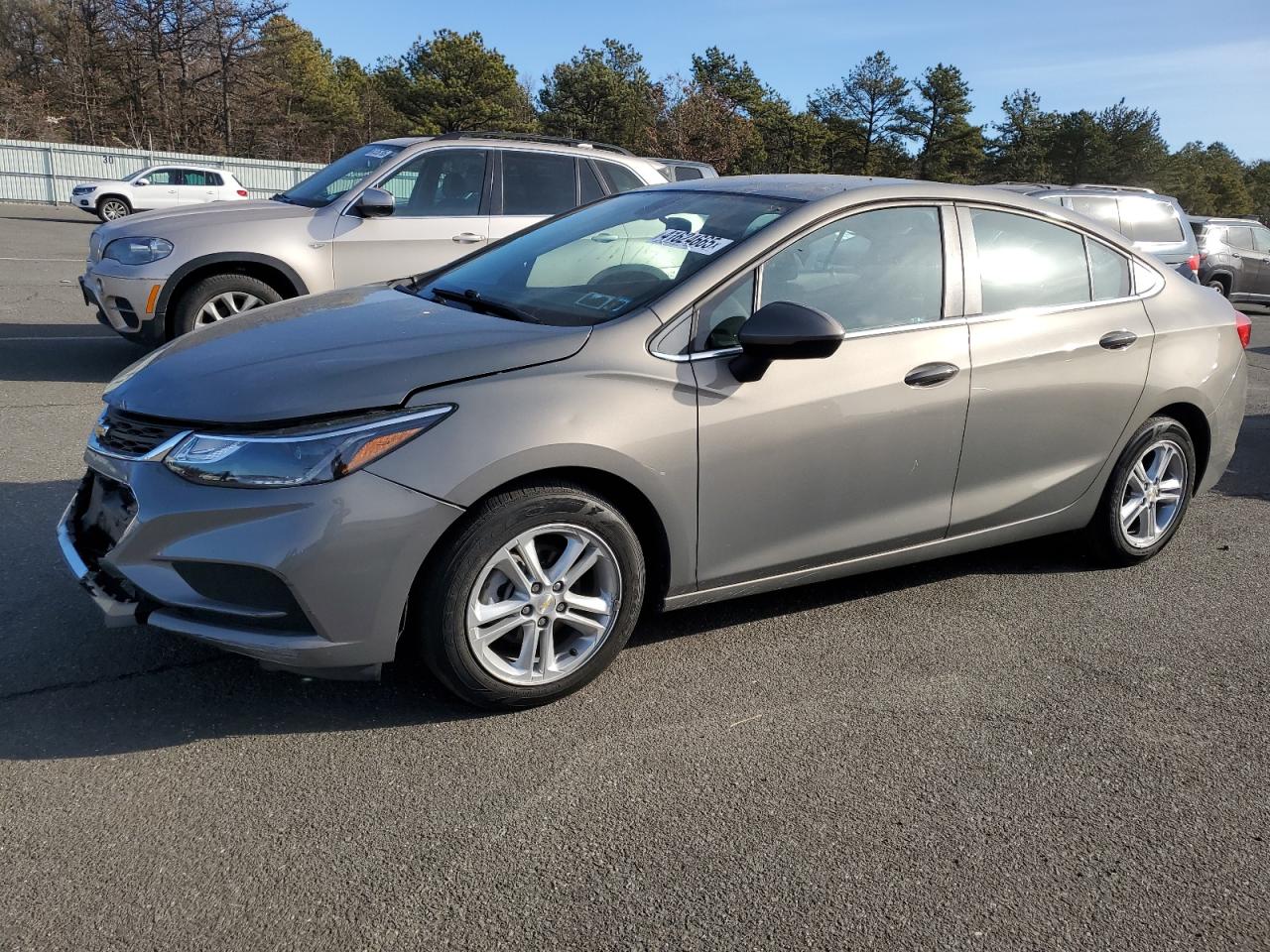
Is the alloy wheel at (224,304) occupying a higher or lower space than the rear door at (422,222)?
lower

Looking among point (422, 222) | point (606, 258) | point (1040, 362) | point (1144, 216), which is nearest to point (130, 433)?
point (606, 258)

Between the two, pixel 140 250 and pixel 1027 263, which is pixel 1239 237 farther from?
pixel 140 250

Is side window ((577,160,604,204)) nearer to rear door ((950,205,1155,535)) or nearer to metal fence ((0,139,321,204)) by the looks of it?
rear door ((950,205,1155,535))

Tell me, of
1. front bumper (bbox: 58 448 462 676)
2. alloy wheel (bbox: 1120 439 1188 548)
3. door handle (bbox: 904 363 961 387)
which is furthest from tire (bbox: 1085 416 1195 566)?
front bumper (bbox: 58 448 462 676)

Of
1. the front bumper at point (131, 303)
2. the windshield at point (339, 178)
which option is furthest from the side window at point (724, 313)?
the windshield at point (339, 178)

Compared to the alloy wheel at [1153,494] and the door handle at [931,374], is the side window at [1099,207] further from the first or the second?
the door handle at [931,374]

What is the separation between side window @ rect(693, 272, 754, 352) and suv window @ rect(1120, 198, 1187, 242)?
11.4 m

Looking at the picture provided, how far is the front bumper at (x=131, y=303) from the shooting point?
710 centimetres

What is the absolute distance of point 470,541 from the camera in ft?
9.76

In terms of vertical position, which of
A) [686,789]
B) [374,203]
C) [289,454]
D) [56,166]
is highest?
[56,166]

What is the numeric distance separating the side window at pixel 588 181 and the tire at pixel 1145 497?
202 inches

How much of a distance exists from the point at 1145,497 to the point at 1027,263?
4.16ft

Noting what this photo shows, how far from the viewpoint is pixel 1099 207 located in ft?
42.5

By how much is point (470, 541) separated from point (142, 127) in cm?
5775
